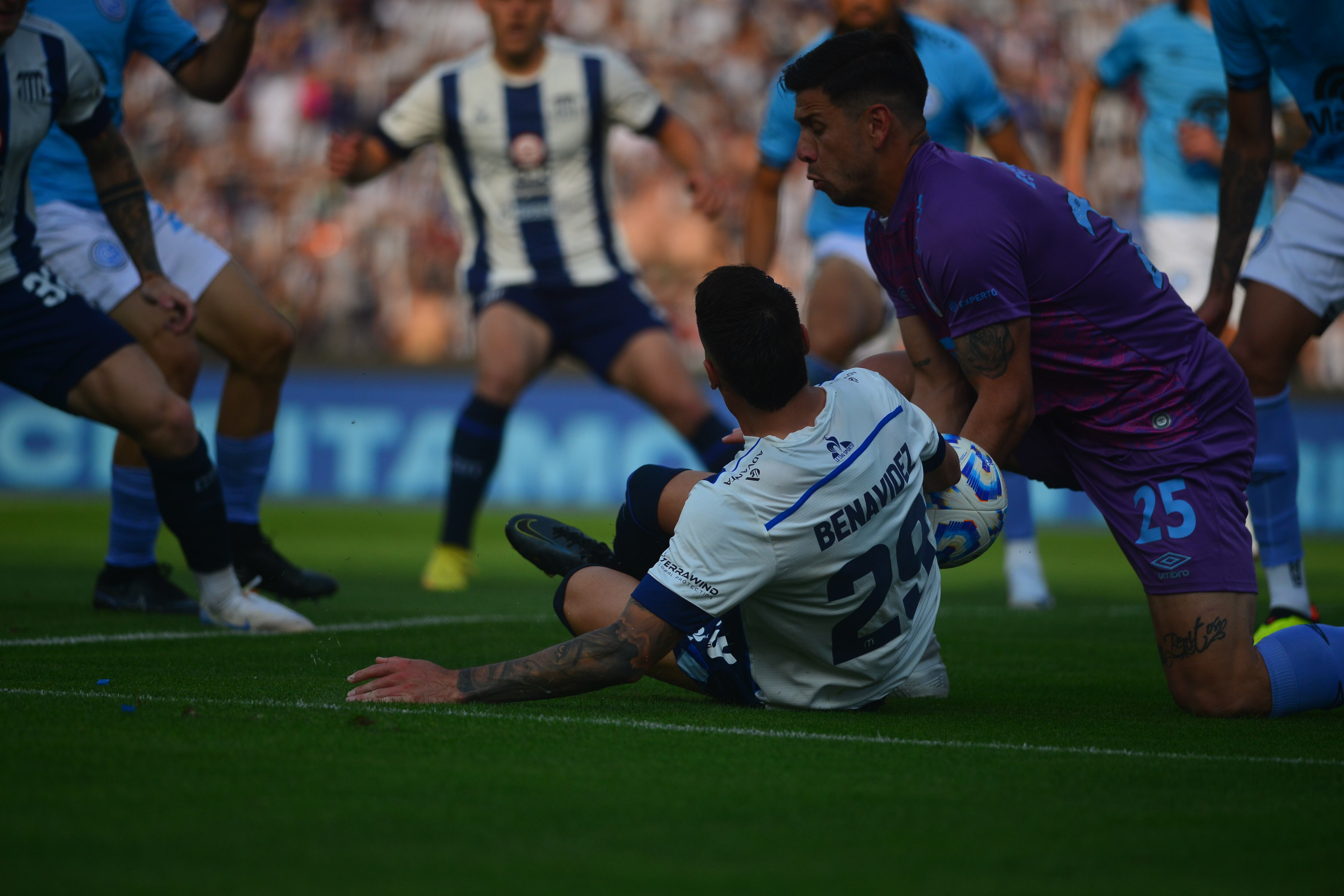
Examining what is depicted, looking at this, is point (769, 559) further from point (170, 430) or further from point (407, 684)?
point (170, 430)

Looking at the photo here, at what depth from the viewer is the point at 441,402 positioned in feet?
39.1

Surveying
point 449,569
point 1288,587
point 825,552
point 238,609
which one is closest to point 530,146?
point 449,569

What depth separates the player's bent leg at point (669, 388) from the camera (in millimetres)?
6699

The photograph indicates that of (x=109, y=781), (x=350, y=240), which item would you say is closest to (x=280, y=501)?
(x=350, y=240)

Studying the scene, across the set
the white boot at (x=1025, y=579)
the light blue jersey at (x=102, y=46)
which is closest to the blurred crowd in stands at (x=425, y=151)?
the white boot at (x=1025, y=579)

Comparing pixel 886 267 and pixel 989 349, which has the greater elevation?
pixel 886 267

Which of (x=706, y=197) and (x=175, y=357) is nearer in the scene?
(x=175, y=357)

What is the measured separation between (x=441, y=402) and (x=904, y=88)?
8659 mm

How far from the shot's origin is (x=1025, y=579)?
643 centimetres

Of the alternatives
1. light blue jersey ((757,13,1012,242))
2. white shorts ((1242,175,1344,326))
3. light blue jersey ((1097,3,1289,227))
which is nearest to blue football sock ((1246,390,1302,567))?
white shorts ((1242,175,1344,326))

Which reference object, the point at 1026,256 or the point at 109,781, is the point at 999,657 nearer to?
the point at 1026,256

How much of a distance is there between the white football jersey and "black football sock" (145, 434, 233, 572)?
2.08 m

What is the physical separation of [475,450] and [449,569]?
527mm

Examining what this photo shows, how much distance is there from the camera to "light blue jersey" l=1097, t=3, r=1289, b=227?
8297mm
